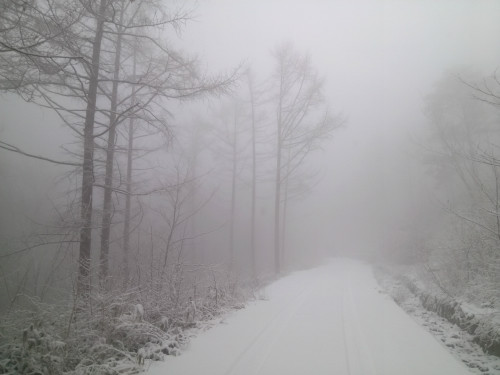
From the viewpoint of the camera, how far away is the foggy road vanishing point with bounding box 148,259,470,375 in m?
3.80

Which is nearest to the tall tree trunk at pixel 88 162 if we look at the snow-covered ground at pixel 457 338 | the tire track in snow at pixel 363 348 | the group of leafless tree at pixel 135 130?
the group of leafless tree at pixel 135 130

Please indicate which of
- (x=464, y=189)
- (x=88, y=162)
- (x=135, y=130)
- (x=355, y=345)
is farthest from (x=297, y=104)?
(x=464, y=189)

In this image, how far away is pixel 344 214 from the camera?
61.5 meters

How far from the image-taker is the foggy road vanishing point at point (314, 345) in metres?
3.80

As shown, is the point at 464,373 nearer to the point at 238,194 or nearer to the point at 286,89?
the point at 286,89

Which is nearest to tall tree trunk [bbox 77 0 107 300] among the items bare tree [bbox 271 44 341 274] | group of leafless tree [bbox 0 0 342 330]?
group of leafless tree [bbox 0 0 342 330]

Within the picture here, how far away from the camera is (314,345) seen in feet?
15.1

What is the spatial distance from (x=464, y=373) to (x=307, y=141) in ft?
41.8

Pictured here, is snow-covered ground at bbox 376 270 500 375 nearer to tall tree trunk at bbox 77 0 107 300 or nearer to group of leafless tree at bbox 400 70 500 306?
group of leafless tree at bbox 400 70 500 306

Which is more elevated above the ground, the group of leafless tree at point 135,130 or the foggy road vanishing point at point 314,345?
the group of leafless tree at point 135,130

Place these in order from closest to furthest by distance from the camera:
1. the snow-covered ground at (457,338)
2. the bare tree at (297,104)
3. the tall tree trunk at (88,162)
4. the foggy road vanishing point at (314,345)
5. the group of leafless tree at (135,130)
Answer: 1. the foggy road vanishing point at (314,345)
2. the snow-covered ground at (457,338)
3. the group of leafless tree at (135,130)
4. the tall tree trunk at (88,162)
5. the bare tree at (297,104)

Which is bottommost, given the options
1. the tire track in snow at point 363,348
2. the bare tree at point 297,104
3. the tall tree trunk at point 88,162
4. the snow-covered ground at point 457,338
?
the snow-covered ground at point 457,338

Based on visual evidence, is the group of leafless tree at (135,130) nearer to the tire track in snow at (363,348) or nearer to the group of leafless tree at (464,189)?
the tire track in snow at (363,348)

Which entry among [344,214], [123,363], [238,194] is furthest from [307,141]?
[344,214]
